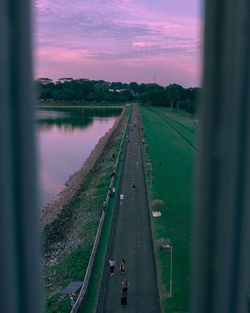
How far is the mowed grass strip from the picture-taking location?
21.4 feet

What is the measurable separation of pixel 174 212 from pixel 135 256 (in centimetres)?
361

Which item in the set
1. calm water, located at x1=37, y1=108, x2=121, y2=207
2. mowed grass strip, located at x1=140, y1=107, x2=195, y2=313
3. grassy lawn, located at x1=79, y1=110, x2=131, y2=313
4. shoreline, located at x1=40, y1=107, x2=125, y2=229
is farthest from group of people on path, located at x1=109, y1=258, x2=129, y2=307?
shoreline, located at x1=40, y1=107, x2=125, y2=229

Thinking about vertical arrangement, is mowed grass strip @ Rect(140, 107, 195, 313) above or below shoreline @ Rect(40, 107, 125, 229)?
above

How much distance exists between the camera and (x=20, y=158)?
1042mm

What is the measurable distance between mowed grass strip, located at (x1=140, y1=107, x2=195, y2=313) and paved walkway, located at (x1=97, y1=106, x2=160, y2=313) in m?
0.21

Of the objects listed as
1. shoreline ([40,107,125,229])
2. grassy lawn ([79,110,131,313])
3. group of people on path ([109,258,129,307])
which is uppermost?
group of people on path ([109,258,129,307])

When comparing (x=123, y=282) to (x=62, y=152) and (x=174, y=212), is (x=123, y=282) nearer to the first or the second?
(x=174, y=212)

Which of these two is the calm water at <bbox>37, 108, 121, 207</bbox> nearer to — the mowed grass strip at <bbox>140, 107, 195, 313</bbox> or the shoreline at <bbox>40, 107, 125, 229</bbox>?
the shoreline at <bbox>40, 107, 125, 229</bbox>

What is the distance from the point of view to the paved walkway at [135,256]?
21.2 ft

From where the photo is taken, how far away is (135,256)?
8.29 m

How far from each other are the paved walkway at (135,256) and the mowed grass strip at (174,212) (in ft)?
0.70

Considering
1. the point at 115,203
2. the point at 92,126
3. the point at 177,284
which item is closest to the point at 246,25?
Result: the point at 177,284

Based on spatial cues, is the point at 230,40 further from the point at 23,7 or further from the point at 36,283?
the point at 36,283

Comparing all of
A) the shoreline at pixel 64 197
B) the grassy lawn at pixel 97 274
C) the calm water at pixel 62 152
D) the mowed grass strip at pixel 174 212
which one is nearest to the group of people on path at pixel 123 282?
the grassy lawn at pixel 97 274
